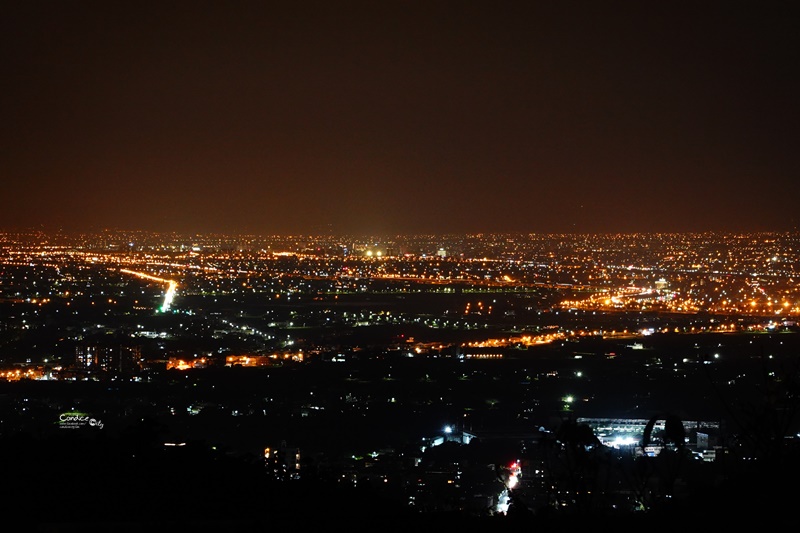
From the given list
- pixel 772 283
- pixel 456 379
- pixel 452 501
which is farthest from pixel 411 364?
pixel 772 283

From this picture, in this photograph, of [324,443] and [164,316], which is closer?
[324,443]

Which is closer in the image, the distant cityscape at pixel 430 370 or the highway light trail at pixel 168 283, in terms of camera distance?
the distant cityscape at pixel 430 370

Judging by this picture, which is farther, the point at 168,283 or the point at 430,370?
the point at 168,283

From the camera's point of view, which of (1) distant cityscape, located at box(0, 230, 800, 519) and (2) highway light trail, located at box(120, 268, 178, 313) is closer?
(1) distant cityscape, located at box(0, 230, 800, 519)

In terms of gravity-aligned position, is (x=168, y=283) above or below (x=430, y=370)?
above

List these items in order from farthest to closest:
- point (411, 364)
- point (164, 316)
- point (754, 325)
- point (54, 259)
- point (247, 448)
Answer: point (54, 259)
point (164, 316)
point (754, 325)
point (411, 364)
point (247, 448)

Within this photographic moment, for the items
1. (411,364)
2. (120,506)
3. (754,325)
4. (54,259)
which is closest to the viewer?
(120,506)

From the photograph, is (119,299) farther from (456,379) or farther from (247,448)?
(247,448)
